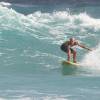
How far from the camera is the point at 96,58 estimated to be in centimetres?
2372

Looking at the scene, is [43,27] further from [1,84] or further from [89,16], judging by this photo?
[1,84]

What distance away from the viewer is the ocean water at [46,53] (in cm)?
1716

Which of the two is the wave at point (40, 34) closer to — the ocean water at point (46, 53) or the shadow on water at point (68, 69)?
the ocean water at point (46, 53)

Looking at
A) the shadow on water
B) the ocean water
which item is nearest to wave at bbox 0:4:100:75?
the ocean water

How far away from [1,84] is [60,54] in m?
8.81

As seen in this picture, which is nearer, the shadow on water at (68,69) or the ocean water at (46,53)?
the ocean water at (46,53)

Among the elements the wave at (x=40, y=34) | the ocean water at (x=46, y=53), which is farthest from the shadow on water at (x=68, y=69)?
the wave at (x=40, y=34)

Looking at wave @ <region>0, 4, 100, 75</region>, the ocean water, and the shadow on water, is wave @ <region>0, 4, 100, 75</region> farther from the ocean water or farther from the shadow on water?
the shadow on water

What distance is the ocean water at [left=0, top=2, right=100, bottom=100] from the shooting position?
17.2 m

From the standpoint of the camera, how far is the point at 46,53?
87.2 ft

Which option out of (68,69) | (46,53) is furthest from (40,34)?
(68,69)

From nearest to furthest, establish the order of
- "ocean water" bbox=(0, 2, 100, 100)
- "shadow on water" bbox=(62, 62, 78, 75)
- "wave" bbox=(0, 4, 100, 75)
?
"ocean water" bbox=(0, 2, 100, 100)
"shadow on water" bbox=(62, 62, 78, 75)
"wave" bbox=(0, 4, 100, 75)

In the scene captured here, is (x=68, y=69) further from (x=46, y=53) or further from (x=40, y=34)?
(x=40, y=34)

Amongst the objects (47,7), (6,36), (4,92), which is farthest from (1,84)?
(47,7)
